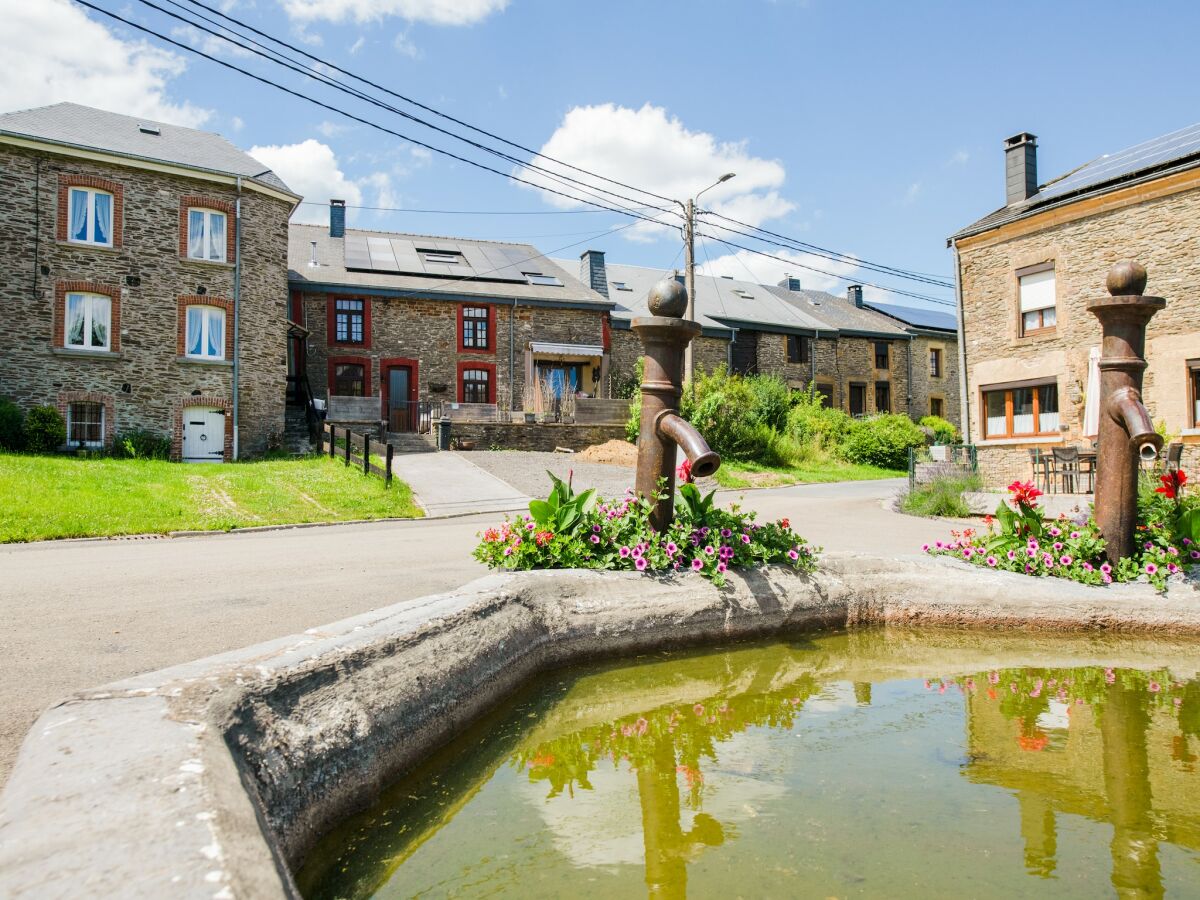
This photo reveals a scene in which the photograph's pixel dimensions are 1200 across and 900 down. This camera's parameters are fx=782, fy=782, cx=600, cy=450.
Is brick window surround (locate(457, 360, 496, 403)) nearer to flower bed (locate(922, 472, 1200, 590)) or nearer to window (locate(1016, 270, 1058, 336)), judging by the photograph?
window (locate(1016, 270, 1058, 336))

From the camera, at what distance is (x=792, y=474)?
21.9m

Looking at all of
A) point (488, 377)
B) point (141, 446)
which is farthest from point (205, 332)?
point (488, 377)

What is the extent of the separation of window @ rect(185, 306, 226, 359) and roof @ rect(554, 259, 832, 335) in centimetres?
1453

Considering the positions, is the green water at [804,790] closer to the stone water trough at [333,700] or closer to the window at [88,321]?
the stone water trough at [333,700]

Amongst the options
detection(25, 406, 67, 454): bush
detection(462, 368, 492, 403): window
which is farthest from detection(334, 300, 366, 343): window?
detection(25, 406, 67, 454): bush

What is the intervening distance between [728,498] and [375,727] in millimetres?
13829

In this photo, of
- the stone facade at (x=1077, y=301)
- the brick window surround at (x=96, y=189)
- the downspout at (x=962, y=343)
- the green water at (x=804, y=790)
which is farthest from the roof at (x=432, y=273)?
the green water at (x=804, y=790)

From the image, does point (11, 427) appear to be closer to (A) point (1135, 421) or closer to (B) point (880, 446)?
(A) point (1135, 421)

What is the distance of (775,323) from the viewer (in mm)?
34375

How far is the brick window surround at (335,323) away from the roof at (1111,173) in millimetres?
18230

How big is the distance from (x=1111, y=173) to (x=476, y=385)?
64.1ft

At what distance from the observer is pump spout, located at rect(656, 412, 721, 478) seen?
3961 mm

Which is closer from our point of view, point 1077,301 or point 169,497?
point 169,497

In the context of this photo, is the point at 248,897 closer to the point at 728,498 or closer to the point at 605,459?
the point at 728,498
